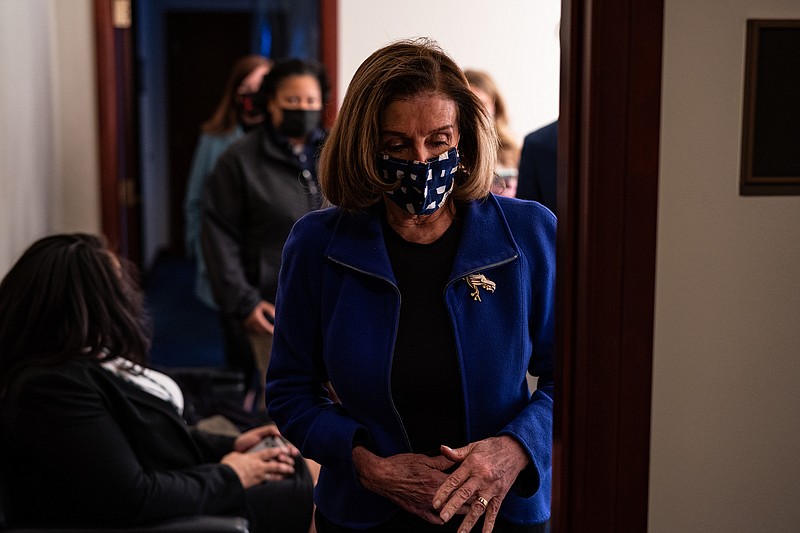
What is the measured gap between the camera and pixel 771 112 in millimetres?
1002

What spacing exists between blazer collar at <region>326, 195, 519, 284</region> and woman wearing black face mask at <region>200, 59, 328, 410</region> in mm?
1722

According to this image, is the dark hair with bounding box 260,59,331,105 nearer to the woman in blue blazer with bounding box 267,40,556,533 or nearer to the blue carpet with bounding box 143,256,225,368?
the blue carpet with bounding box 143,256,225,368

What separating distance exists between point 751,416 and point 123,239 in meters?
3.81

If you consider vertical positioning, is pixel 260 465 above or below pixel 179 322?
above

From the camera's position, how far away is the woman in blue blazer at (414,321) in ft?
4.56

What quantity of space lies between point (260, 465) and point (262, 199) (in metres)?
1.15

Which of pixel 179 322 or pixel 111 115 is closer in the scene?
pixel 111 115

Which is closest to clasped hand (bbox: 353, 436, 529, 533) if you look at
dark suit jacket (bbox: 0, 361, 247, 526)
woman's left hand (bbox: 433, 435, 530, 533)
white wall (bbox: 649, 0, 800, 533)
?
woman's left hand (bbox: 433, 435, 530, 533)

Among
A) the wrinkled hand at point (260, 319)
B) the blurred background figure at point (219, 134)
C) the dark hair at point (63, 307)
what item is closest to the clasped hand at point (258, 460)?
the dark hair at point (63, 307)

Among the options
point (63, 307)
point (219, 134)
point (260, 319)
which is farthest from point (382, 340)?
point (219, 134)

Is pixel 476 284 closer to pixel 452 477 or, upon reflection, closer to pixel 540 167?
pixel 452 477

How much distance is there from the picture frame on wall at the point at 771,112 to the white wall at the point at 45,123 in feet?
8.51

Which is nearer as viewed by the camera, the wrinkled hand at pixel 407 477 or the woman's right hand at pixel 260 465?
the wrinkled hand at pixel 407 477

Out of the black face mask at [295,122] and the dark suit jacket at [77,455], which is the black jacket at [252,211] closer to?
the black face mask at [295,122]
